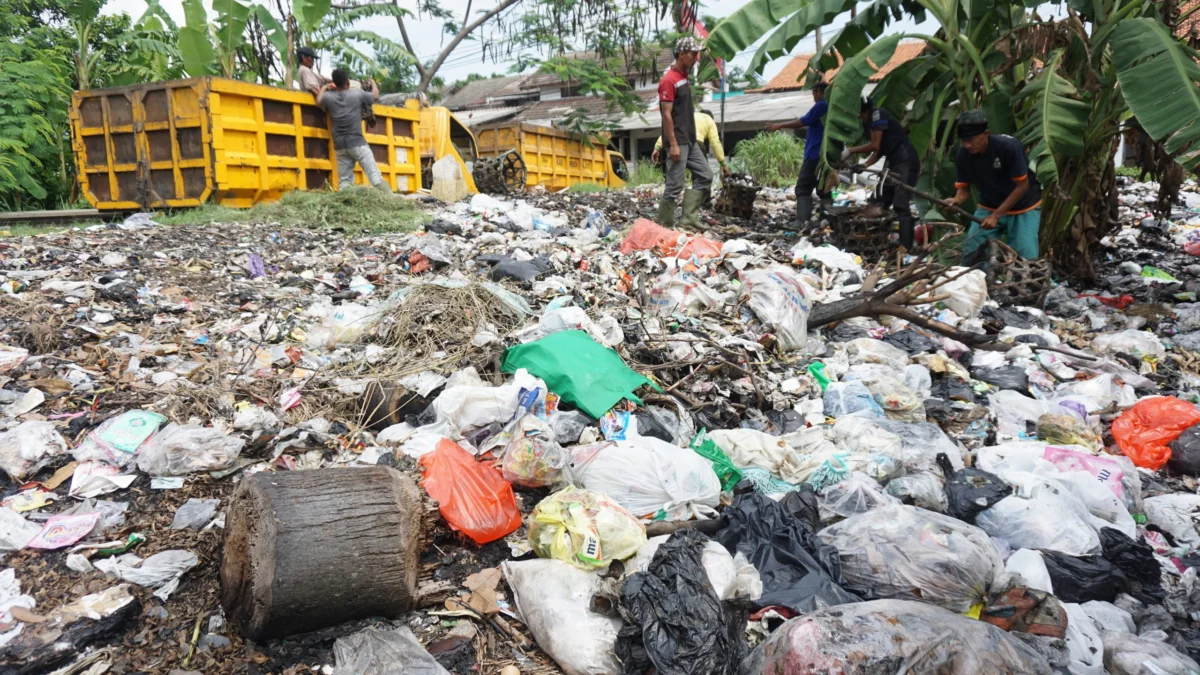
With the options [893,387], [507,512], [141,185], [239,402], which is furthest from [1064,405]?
[141,185]

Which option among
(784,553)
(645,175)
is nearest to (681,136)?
(784,553)

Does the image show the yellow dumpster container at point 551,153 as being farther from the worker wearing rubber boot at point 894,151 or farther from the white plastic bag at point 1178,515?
the white plastic bag at point 1178,515

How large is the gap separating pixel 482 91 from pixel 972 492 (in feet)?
102

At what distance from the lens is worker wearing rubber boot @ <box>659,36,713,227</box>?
599 centimetres

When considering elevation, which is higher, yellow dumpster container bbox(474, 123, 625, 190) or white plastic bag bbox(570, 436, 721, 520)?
yellow dumpster container bbox(474, 123, 625, 190)

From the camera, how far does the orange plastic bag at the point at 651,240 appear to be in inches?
215

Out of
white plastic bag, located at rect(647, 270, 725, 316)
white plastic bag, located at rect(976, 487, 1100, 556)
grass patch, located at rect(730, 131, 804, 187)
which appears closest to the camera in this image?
white plastic bag, located at rect(976, 487, 1100, 556)

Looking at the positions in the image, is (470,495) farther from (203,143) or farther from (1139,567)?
(203,143)

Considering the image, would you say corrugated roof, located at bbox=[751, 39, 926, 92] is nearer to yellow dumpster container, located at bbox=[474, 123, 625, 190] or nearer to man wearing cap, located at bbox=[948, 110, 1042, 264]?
yellow dumpster container, located at bbox=[474, 123, 625, 190]

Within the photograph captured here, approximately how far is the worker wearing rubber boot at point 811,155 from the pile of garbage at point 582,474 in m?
2.61

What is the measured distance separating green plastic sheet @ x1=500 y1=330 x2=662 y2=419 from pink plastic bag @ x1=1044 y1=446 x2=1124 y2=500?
1569 mm

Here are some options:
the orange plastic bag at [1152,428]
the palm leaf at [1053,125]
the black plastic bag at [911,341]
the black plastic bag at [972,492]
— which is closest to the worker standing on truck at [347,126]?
the black plastic bag at [911,341]

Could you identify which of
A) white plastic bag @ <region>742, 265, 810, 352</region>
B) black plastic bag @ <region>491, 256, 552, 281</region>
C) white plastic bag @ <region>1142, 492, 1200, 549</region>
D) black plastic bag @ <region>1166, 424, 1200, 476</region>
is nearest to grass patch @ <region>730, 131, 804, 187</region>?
black plastic bag @ <region>491, 256, 552, 281</region>

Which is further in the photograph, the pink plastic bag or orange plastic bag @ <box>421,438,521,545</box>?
the pink plastic bag
